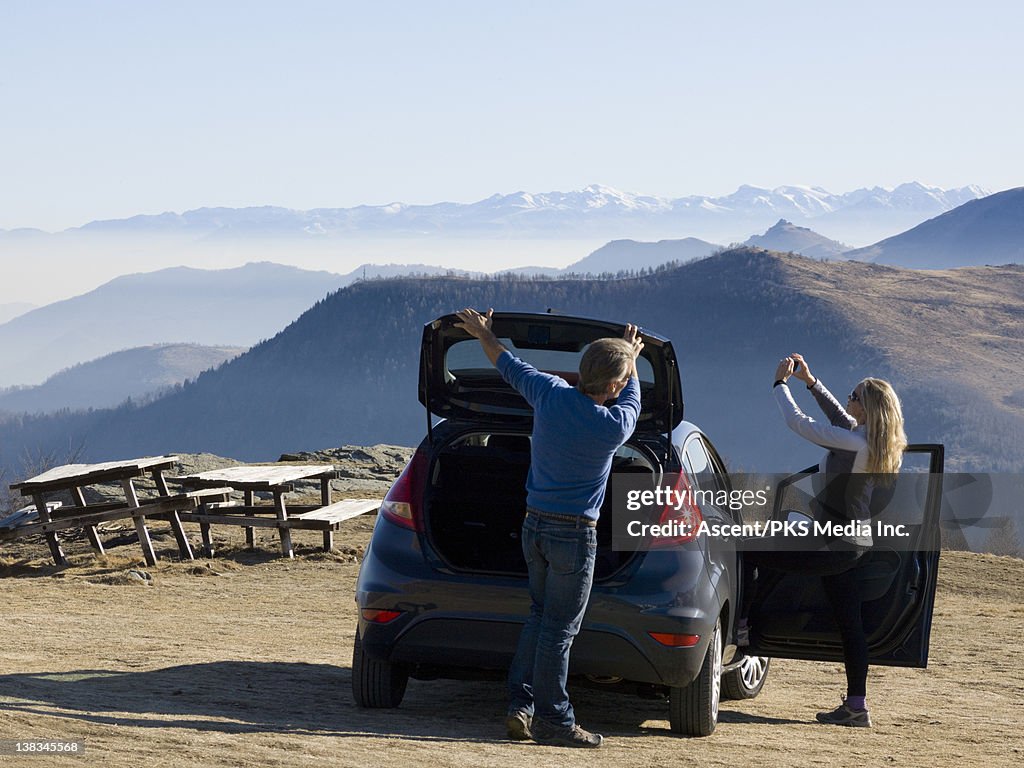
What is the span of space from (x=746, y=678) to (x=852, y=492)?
5.58 ft

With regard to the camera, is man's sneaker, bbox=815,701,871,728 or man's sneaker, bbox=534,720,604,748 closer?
man's sneaker, bbox=534,720,604,748

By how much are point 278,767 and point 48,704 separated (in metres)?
1.74

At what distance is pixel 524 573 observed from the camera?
19.6 ft

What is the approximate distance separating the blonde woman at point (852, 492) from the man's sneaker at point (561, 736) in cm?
153

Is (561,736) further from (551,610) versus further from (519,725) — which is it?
(551,610)

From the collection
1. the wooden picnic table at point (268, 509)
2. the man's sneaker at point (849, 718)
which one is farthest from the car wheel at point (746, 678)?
the wooden picnic table at point (268, 509)

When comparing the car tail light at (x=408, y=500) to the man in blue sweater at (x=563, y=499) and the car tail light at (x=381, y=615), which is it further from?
the man in blue sweater at (x=563, y=499)

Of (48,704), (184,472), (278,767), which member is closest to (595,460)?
(278,767)

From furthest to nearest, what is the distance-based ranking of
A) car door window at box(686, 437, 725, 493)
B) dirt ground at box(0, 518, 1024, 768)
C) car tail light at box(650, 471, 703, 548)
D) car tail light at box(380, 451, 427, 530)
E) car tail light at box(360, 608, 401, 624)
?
1. car door window at box(686, 437, 725, 493)
2. car tail light at box(380, 451, 427, 530)
3. car tail light at box(360, 608, 401, 624)
4. car tail light at box(650, 471, 703, 548)
5. dirt ground at box(0, 518, 1024, 768)

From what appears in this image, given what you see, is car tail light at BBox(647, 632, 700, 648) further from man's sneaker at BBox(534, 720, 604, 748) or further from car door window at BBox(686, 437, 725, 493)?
car door window at BBox(686, 437, 725, 493)

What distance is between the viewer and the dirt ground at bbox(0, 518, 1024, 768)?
16.9 ft

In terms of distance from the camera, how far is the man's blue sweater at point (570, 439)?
17.3 feet

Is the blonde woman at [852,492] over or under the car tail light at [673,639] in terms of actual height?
over

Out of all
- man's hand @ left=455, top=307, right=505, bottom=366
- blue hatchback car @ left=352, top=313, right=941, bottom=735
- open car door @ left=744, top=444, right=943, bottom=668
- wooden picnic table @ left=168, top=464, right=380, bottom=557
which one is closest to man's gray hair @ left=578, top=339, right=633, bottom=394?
man's hand @ left=455, top=307, right=505, bottom=366
